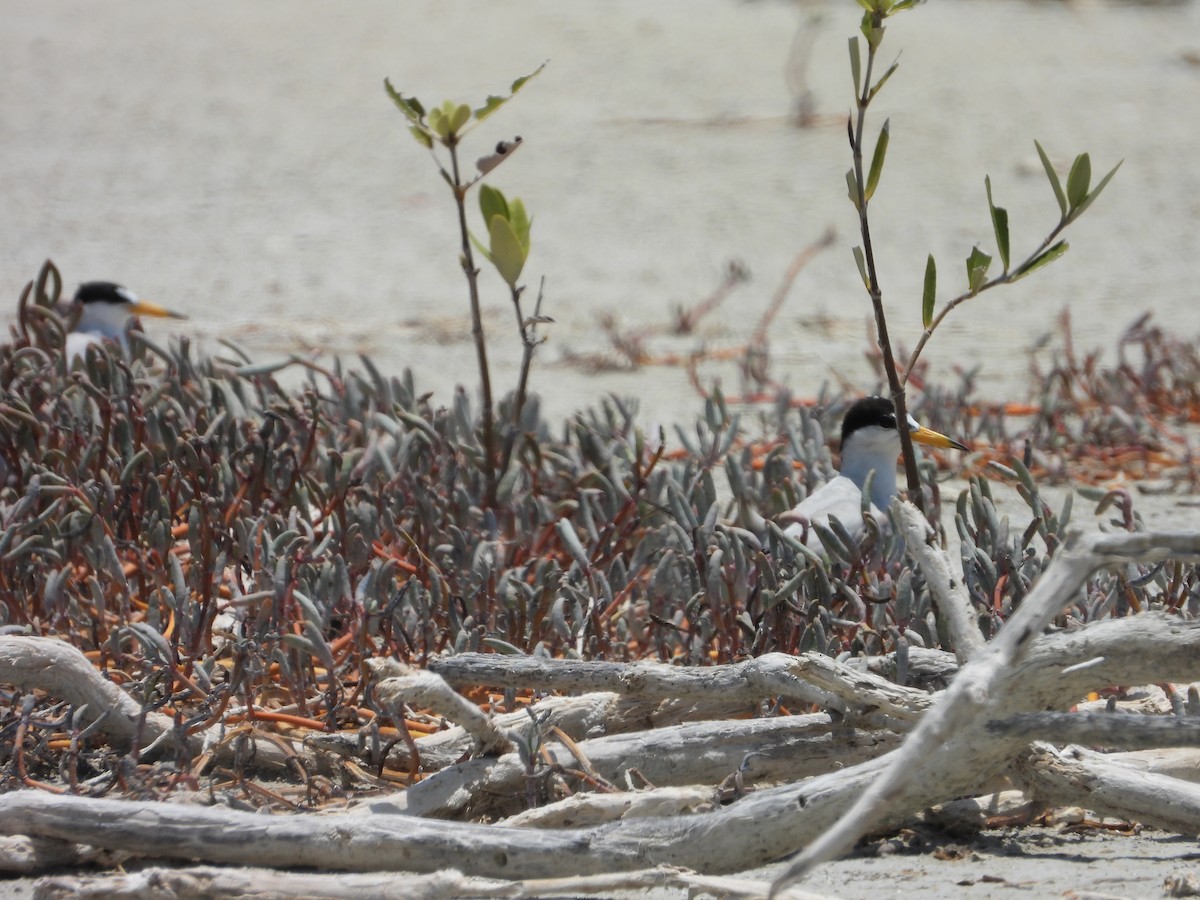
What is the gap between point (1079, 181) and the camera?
284cm

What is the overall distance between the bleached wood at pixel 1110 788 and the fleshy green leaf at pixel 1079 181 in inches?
41.9

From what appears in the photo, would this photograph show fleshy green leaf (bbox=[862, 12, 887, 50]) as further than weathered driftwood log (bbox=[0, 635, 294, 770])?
Yes

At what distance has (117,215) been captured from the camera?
8992 millimetres

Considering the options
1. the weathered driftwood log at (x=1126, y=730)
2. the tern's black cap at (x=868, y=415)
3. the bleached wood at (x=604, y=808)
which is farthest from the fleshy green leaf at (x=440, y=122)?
the weathered driftwood log at (x=1126, y=730)

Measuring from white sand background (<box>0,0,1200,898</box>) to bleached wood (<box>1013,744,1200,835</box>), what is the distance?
2257mm

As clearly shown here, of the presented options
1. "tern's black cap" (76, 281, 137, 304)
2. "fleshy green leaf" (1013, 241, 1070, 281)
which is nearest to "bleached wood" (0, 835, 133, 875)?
"fleshy green leaf" (1013, 241, 1070, 281)

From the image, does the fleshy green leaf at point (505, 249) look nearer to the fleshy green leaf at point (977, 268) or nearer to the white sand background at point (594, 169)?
the fleshy green leaf at point (977, 268)

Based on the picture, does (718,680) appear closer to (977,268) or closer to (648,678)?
Answer: (648,678)

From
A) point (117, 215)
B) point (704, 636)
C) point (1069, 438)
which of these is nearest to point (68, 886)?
point (704, 636)

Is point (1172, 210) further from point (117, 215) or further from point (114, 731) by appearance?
point (114, 731)

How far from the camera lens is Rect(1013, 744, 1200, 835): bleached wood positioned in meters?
2.28

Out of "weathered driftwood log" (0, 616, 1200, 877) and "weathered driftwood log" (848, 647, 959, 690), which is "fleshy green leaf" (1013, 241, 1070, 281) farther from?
"weathered driftwood log" (0, 616, 1200, 877)

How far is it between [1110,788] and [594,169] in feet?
25.7

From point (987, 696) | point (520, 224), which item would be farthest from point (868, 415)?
point (987, 696)
